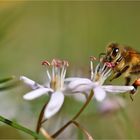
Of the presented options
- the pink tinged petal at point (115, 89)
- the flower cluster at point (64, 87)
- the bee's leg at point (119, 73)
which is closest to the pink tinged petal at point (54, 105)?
the flower cluster at point (64, 87)

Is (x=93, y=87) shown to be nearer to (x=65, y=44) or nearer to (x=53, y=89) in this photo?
(x=53, y=89)

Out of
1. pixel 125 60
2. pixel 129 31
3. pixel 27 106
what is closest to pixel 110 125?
pixel 27 106

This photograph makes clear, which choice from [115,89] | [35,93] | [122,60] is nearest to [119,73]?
A: [122,60]

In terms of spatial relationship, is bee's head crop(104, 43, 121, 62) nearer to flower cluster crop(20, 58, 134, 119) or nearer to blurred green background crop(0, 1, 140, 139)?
flower cluster crop(20, 58, 134, 119)

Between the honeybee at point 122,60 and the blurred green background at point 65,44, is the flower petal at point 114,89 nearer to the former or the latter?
the honeybee at point 122,60

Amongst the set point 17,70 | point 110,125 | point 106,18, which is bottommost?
point 110,125

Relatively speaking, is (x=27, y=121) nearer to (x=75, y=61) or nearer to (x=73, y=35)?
(x=75, y=61)

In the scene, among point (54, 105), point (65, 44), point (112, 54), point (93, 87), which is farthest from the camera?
point (65, 44)
